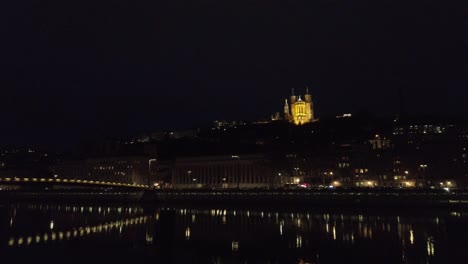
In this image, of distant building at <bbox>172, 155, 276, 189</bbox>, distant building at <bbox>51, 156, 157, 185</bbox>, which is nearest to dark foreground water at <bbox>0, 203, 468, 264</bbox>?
distant building at <bbox>172, 155, 276, 189</bbox>

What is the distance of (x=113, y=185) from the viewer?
69.2 m

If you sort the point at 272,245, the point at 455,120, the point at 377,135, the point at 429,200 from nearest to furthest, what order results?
the point at 272,245 < the point at 429,200 < the point at 377,135 < the point at 455,120

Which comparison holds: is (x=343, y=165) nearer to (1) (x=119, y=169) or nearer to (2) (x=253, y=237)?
(1) (x=119, y=169)

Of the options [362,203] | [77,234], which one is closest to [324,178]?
[362,203]

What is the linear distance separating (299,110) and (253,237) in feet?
359

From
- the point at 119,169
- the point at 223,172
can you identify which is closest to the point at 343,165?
the point at 223,172

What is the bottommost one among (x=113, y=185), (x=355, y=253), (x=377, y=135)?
(x=355, y=253)

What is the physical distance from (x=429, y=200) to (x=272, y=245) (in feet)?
85.3

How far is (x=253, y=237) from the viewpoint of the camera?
36.0 meters

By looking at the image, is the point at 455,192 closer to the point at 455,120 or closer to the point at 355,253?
the point at 355,253

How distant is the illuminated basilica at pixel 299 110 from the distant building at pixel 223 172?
136ft

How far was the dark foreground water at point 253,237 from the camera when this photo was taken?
28875 millimetres

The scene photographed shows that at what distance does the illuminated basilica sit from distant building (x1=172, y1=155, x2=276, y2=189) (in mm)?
41442

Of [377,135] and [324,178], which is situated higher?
[377,135]
